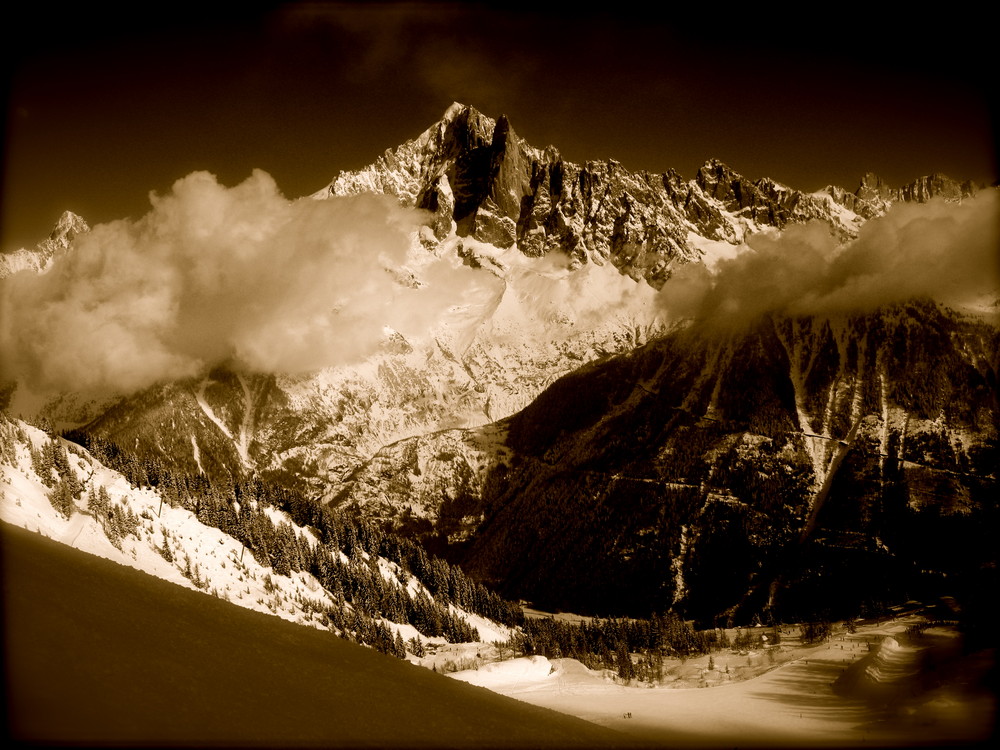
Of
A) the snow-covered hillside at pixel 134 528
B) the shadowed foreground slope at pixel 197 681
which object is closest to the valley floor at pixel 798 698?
the snow-covered hillside at pixel 134 528

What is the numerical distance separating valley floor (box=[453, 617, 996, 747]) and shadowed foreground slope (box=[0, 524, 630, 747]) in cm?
5117

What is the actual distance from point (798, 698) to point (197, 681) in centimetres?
13647

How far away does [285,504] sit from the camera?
588 feet

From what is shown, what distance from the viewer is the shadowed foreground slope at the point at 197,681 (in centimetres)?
2458

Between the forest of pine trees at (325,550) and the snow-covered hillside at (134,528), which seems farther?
the forest of pine trees at (325,550)

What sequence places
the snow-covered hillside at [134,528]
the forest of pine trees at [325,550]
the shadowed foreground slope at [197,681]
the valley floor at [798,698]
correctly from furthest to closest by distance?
the forest of pine trees at [325,550]
the snow-covered hillside at [134,528]
the valley floor at [798,698]
the shadowed foreground slope at [197,681]

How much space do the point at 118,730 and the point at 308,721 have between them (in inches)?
257

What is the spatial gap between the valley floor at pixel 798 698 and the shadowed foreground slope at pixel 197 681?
168ft

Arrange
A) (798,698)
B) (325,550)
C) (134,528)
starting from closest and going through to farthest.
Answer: (134,528)
(798,698)
(325,550)

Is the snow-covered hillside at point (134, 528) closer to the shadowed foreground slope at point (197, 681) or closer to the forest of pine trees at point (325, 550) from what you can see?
the forest of pine trees at point (325, 550)

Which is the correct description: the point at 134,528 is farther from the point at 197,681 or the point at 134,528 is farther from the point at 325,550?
the point at 197,681

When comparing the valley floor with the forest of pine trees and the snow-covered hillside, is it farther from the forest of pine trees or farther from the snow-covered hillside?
the snow-covered hillside

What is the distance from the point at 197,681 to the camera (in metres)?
28.8

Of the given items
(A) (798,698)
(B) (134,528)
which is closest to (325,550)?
(B) (134,528)
